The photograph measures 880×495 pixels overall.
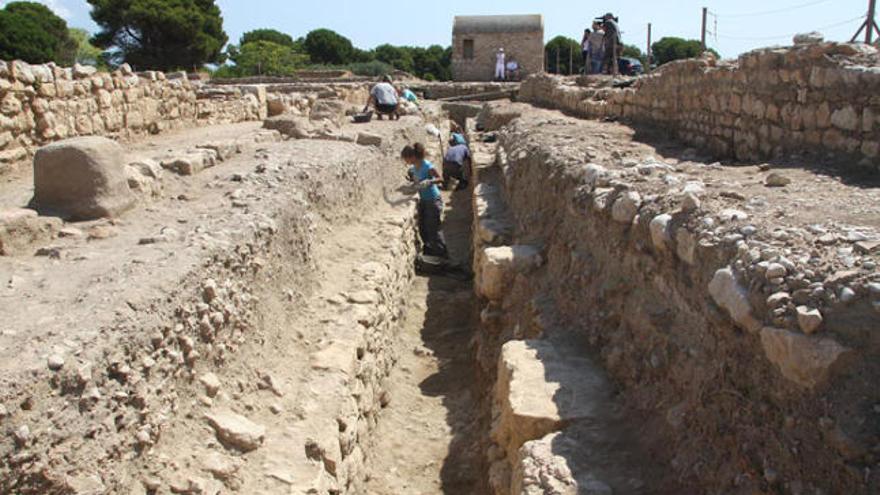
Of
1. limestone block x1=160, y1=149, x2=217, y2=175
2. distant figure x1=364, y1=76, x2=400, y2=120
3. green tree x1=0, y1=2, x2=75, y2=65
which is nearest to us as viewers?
limestone block x1=160, y1=149, x2=217, y2=175

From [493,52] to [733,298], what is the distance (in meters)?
28.2

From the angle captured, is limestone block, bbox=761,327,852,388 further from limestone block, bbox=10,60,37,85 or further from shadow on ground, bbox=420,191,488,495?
limestone block, bbox=10,60,37,85

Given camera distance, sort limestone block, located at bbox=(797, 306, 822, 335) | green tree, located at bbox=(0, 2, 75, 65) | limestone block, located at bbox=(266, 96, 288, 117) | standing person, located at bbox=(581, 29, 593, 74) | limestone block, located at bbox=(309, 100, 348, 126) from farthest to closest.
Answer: green tree, located at bbox=(0, 2, 75, 65) → standing person, located at bbox=(581, 29, 593, 74) → limestone block, located at bbox=(266, 96, 288, 117) → limestone block, located at bbox=(309, 100, 348, 126) → limestone block, located at bbox=(797, 306, 822, 335)

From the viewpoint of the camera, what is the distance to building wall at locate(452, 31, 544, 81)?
29438 millimetres

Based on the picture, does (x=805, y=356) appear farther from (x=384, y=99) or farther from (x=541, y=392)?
(x=384, y=99)

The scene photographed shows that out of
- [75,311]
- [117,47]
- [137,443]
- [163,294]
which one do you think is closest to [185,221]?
[163,294]

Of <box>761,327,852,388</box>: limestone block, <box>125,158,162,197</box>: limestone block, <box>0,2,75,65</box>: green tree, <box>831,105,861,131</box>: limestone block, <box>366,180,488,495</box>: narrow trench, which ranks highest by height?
<box>0,2,75,65</box>: green tree

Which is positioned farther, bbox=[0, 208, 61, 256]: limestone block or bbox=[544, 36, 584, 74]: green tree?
bbox=[544, 36, 584, 74]: green tree

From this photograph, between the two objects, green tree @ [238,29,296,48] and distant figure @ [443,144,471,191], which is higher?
green tree @ [238,29,296,48]

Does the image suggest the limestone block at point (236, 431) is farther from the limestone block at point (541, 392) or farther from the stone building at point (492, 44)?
the stone building at point (492, 44)

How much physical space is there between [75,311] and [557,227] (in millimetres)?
3480

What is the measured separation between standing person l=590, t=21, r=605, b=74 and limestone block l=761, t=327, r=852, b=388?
17597 mm

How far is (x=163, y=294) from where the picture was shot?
3547 millimetres

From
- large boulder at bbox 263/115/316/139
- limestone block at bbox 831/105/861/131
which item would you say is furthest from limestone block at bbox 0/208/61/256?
large boulder at bbox 263/115/316/139
